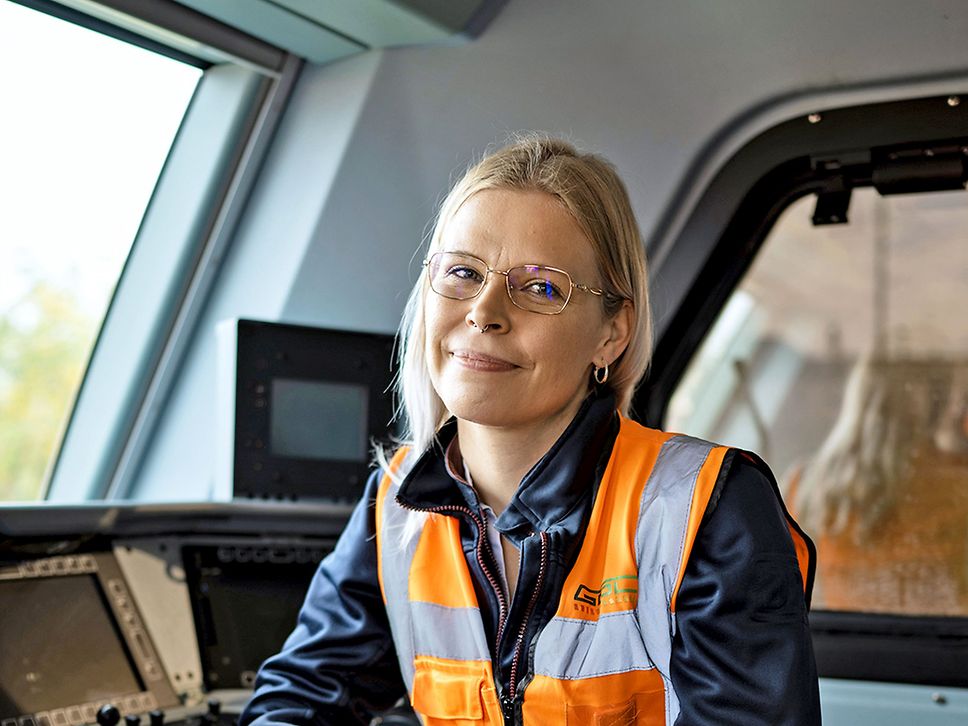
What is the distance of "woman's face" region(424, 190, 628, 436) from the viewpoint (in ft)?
5.29

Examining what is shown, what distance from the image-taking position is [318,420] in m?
2.67

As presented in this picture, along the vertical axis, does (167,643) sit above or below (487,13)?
below

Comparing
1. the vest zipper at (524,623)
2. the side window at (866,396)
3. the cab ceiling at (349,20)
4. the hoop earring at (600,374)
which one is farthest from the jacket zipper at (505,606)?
the side window at (866,396)

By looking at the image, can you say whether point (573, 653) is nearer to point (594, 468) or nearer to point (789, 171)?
point (594, 468)

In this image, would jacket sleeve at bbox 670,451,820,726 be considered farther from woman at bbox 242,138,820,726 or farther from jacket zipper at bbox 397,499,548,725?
jacket zipper at bbox 397,499,548,725

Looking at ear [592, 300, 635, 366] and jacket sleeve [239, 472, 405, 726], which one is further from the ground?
ear [592, 300, 635, 366]

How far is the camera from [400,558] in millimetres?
1759

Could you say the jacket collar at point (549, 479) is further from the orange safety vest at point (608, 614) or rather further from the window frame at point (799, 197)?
→ the window frame at point (799, 197)

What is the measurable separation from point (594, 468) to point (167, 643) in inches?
43.0

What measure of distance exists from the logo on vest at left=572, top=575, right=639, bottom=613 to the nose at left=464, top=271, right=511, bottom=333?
0.38 meters

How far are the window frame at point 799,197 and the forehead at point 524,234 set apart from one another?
1.16m

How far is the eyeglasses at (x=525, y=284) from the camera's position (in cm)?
161

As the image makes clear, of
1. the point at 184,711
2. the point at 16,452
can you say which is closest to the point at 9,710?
the point at 184,711

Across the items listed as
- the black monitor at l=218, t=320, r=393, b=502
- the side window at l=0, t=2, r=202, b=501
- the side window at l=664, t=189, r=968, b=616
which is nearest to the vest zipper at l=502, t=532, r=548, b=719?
the black monitor at l=218, t=320, r=393, b=502
